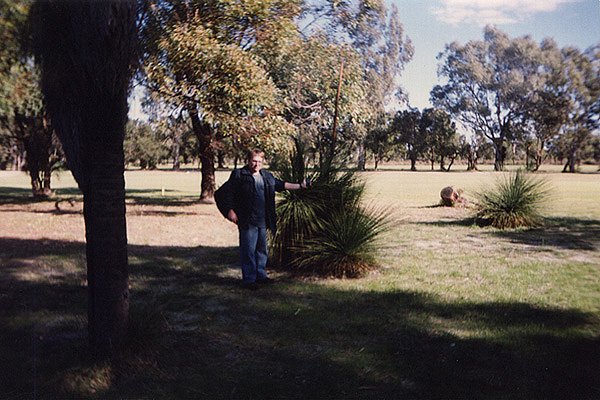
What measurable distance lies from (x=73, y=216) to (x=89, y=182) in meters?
12.6

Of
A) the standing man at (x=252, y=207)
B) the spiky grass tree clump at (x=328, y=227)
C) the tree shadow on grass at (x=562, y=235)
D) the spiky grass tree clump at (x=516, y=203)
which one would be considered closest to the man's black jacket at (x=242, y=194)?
the standing man at (x=252, y=207)

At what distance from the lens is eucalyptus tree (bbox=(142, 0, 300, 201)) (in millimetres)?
12852

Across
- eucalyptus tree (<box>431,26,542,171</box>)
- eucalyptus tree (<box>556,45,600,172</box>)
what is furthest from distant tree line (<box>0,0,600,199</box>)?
eucalyptus tree (<box>431,26,542,171</box>)

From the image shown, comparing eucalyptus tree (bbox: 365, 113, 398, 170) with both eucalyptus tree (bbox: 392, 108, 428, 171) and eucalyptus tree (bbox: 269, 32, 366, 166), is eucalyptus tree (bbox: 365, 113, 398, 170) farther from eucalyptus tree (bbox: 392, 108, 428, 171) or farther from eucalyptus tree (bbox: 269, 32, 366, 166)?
eucalyptus tree (bbox: 269, 32, 366, 166)

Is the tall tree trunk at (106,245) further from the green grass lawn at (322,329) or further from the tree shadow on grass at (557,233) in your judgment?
the tree shadow on grass at (557,233)

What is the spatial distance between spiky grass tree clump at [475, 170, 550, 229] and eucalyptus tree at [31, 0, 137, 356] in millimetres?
10668

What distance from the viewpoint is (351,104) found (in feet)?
54.0

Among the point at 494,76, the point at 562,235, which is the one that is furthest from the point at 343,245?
the point at 494,76

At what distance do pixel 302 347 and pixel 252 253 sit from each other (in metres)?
2.17

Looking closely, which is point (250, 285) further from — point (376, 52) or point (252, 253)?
point (376, 52)

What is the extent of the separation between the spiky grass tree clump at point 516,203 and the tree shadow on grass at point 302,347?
7.24 meters

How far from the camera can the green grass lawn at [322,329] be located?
11.9ft

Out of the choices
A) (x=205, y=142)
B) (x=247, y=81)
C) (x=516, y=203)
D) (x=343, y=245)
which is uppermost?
(x=247, y=81)

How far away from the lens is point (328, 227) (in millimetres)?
7172
